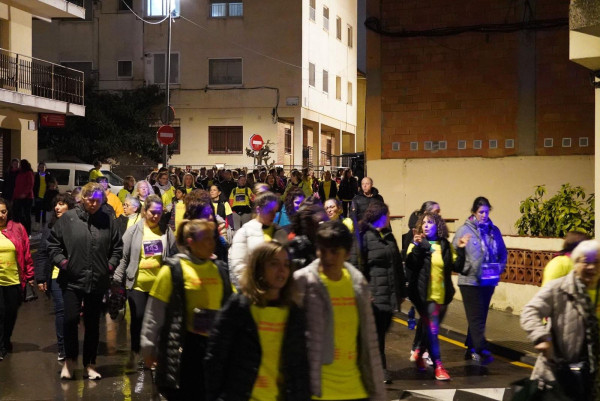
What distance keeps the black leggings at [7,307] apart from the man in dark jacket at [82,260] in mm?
1228

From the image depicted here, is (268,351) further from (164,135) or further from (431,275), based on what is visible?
(164,135)

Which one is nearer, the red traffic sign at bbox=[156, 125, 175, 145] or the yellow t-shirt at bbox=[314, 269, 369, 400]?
the yellow t-shirt at bbox=[314, 269, 369, 400]

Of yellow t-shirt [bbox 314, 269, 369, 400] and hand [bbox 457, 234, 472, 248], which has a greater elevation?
hand [bbox 457, 234, 472, 248]

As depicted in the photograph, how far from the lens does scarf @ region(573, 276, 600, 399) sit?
5.79 metres

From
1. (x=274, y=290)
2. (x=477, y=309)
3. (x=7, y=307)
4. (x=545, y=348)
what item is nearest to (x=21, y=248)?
(x=7, y=307)

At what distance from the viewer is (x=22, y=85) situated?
92.6ft

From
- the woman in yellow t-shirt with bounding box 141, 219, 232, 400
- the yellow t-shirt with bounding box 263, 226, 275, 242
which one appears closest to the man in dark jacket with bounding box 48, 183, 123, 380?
the yellow t-shirt with bounding box 263, 226, 275, 242

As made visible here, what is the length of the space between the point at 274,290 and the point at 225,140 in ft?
127

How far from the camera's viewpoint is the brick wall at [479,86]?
16.5 m

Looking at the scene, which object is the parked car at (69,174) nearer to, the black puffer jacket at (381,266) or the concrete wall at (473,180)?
the concrete wall at (473,180)

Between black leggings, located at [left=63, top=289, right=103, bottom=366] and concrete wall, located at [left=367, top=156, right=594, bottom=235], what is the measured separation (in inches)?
345

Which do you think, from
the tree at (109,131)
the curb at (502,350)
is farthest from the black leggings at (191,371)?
the tree at (109,131)

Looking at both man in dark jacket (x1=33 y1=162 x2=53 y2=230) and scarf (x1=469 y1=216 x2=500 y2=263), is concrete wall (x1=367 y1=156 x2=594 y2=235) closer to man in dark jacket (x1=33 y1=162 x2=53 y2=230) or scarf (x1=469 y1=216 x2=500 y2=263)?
scarf (x1=469 y1=216 x2=500 y2=263)

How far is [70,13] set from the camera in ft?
101
